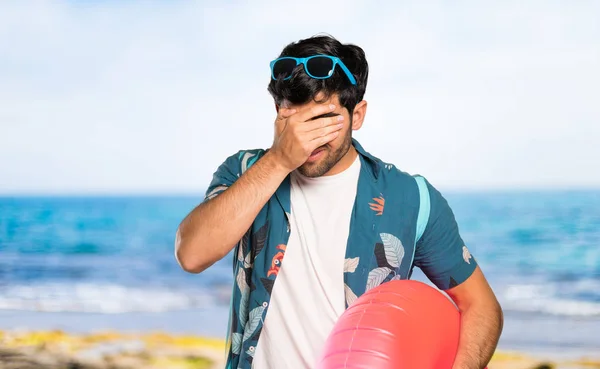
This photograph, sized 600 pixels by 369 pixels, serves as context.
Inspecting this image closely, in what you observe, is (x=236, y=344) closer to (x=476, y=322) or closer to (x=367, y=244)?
(x=367, y=244)

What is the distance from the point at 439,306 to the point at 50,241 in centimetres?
1526

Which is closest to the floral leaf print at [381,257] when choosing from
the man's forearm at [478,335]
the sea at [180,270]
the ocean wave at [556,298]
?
the man's forearm at [478,335]

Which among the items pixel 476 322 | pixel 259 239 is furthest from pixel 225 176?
pixel 476 322

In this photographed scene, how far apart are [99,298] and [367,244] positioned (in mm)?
8695

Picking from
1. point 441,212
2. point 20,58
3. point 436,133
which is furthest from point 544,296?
point 20,58

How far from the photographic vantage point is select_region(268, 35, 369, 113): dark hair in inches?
70.5

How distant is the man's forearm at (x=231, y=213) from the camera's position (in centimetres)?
169

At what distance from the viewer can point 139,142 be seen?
17.5 metres

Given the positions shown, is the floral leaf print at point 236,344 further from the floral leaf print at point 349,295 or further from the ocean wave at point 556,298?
the ocean wave at point 556,298

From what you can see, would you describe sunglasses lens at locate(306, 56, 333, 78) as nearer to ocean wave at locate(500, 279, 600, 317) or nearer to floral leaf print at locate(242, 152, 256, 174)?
floral leaf print at locate(242, 152, 256, 174)

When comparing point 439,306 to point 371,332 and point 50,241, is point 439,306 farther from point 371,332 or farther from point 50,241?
point 50,241

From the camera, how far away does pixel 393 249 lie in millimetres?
1889

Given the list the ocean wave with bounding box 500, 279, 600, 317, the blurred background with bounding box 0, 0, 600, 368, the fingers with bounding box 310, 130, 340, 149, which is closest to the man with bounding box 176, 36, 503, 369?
the fingers with bounding box 310, 130, 340, 149

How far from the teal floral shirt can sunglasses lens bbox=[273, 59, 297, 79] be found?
0.22 m
